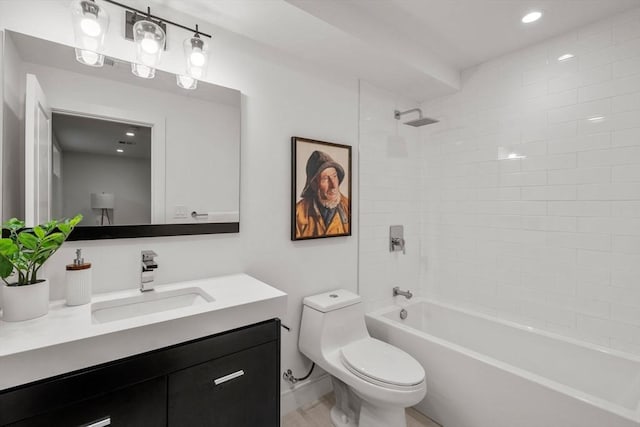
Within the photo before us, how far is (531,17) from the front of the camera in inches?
73.4

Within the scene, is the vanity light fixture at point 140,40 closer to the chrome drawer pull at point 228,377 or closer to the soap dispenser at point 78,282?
the soap dispenser at point 78,282

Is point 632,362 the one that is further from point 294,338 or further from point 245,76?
point 245,76

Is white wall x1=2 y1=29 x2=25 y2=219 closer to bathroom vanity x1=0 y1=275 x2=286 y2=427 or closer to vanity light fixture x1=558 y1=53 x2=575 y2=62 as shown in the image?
bathroom vanity x1=0 y1=275 x2=286 y2=427

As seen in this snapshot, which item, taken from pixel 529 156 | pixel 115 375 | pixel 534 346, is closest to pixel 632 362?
pixel 534 346

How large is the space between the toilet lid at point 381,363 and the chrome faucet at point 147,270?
45.1 inches

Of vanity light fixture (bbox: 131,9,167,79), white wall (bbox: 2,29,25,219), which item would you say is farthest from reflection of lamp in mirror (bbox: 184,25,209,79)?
white wall (bbox: 2,29,25,219)

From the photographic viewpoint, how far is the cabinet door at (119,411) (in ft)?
2.95

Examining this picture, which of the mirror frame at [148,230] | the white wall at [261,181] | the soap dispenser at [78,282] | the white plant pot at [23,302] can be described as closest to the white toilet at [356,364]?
the white wall at [261,181]

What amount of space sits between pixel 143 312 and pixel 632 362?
2.62 meters

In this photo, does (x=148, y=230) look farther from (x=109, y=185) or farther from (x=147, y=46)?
(x=147, y=46)

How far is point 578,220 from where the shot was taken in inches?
78.4

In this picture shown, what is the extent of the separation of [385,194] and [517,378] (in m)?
1.52

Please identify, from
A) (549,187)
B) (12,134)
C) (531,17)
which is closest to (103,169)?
(12,134)

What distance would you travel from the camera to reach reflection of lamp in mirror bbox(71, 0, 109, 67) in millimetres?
1286
